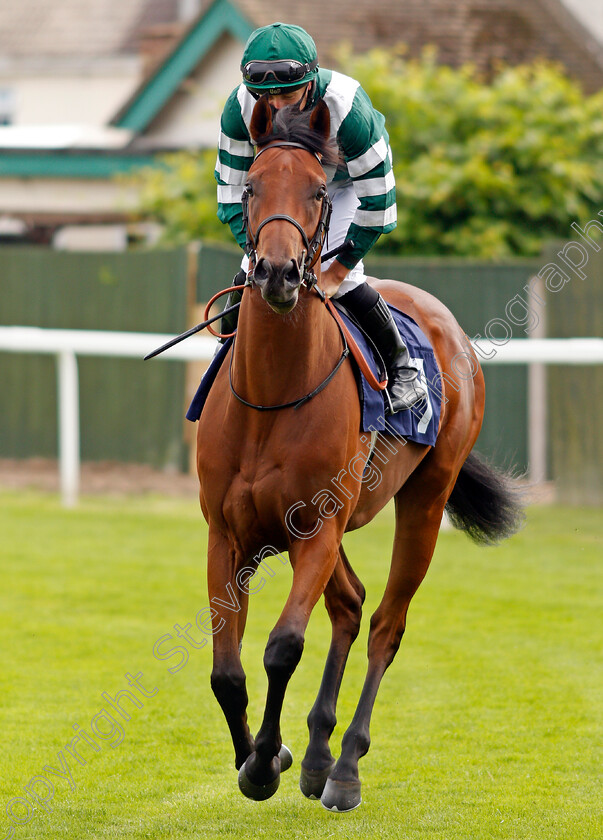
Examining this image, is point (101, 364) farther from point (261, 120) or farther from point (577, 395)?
point (261, 120)

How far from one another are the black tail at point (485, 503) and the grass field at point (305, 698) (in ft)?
2.21

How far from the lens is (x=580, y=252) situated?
9.19 m

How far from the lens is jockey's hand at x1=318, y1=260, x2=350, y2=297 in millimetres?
3854

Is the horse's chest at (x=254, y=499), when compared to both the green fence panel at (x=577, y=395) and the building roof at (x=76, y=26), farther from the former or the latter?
the building roof at (x=76, y=26)

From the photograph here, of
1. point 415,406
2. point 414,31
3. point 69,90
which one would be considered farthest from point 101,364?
point 69,90

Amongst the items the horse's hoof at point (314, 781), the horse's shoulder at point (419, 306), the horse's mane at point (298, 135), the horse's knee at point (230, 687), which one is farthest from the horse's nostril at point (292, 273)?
the horse's hoof at point (314, 781)

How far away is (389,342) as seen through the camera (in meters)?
4.20

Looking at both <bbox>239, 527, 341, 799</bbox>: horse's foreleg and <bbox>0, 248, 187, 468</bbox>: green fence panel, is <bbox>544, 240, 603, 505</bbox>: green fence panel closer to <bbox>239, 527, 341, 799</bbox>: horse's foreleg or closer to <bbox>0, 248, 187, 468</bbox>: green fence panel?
<bbox>0, 248, 187, 468</bbox>: green fence panel

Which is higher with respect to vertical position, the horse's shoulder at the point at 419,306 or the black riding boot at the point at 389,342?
the black riding boot at the point at 389,342

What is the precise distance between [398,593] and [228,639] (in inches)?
43.7

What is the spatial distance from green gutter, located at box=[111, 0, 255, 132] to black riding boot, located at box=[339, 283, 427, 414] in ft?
37.1

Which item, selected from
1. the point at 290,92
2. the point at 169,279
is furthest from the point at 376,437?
the point at 169,279

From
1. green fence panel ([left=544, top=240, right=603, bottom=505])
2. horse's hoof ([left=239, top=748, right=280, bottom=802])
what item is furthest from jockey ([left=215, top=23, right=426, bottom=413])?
green fence panel ([left=544, top=240, right=603, bottom=505])

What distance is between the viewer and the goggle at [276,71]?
350cm
